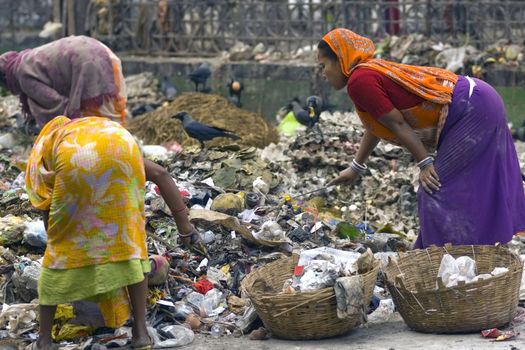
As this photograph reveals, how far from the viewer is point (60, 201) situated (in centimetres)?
519

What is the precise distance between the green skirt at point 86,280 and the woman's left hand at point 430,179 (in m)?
Answer: 1.64

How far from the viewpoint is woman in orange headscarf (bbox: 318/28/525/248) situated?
5805 millimetres

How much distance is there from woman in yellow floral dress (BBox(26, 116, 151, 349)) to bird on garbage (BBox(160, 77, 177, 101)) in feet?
30.9

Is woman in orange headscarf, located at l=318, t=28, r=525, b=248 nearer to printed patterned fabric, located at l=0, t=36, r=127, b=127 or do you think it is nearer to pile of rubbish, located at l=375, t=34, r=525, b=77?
printed patterned fabric, located at l=0, t=36, r=127, b=127

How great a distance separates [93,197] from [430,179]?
184 cm

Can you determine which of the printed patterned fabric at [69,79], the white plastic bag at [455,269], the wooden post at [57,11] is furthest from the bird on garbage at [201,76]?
the white plastic bag at [455,269]

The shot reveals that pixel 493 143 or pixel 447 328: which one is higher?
pixel 493 143

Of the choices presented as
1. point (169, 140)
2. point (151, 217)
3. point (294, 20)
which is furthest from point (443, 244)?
point (294, 20)

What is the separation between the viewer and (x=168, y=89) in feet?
49.2

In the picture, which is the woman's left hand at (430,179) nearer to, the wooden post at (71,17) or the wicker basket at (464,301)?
the wicker basket at (464,301)

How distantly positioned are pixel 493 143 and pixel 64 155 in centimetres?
228

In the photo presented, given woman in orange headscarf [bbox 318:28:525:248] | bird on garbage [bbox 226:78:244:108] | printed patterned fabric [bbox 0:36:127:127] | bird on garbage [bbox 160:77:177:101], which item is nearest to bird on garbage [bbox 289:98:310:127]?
bird on garbage [bbox 226:78:244:108]

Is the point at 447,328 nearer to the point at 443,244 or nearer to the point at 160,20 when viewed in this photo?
the point at 443,244

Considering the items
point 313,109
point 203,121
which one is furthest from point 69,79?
point 313,109
